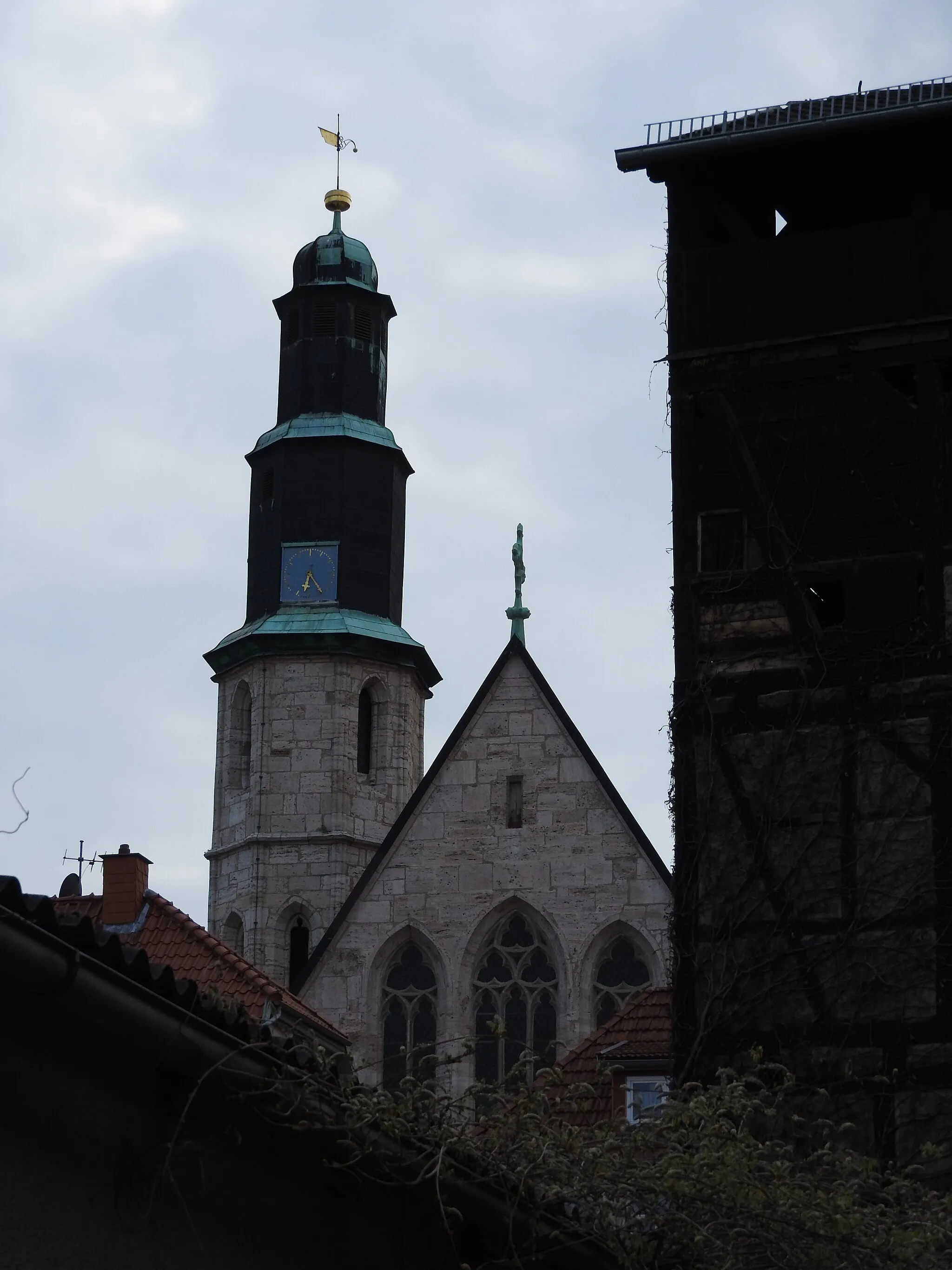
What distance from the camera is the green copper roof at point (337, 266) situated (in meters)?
32.4

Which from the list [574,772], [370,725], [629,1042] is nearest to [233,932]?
[370,725]

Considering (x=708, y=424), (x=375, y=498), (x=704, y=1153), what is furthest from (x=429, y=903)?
(x=704, y=1153)

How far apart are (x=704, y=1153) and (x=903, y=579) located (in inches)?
349

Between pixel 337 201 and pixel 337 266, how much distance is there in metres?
2.00

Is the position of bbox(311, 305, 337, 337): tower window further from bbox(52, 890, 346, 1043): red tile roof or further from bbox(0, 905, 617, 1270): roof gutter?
bbox(0, 905, 617, 1270): roof gutter

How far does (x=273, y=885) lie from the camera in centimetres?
2919

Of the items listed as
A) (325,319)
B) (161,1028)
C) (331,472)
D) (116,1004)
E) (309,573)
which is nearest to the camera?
(116,1004)

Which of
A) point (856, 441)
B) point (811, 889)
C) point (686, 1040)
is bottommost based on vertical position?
point (686, 1040)

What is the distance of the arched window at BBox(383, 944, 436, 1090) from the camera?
24984mm

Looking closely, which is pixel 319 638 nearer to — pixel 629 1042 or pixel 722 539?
pixel 629 1042

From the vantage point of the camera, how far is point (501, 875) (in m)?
25.5

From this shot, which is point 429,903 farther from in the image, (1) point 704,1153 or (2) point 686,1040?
(1) point 704,1153

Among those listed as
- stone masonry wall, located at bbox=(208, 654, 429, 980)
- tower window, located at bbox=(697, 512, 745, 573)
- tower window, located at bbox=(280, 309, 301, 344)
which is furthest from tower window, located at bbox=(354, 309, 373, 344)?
tower window, located at bbox=(697, 512, 745, 573)

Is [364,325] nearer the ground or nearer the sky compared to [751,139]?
nearer the sky
